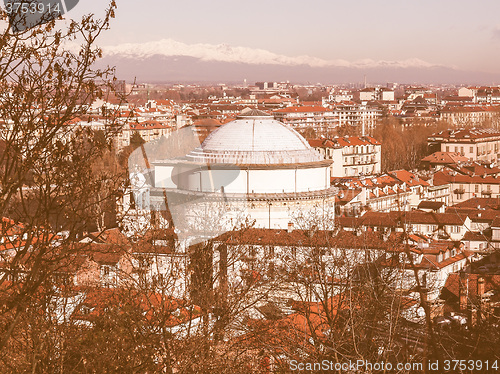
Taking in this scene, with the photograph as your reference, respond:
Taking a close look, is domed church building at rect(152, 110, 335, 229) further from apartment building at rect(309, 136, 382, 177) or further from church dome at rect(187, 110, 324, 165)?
apartment building at rect(309, 136, 382, 177)

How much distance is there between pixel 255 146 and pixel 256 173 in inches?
23.6

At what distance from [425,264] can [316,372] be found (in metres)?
7.34

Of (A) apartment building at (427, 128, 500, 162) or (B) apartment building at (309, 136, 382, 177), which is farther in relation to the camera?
(A) apartment building at (427, 128, 500, 162)

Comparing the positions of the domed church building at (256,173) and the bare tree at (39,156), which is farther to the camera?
the domed church building at (256,173)

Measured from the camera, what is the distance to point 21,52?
3365mm

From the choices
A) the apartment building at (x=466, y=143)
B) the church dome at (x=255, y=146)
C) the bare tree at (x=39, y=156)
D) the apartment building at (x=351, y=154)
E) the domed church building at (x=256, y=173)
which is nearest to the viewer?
the bare tree at (x=39, y=156)

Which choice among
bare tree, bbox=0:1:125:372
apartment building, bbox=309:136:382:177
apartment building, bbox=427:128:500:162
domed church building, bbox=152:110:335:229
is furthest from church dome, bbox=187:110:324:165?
apartment building, bbox=427:128:500:162

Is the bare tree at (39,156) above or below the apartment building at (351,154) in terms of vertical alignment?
above

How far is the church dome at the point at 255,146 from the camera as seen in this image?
14992mm

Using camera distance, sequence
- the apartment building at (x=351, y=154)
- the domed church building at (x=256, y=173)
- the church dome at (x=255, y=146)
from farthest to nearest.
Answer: the apartment building at (x=351, y=154), the church dome at (x=255, y=146), the domed church building at (x=256, y=173)

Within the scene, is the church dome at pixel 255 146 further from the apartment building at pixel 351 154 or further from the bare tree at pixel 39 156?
the apartment building at pixel 351 154

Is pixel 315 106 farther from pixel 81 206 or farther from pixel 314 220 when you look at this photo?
pixel 81 206

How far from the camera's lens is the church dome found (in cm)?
1499

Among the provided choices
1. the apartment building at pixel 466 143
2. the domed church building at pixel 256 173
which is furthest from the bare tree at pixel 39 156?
the apartment building at pixel 466 143
